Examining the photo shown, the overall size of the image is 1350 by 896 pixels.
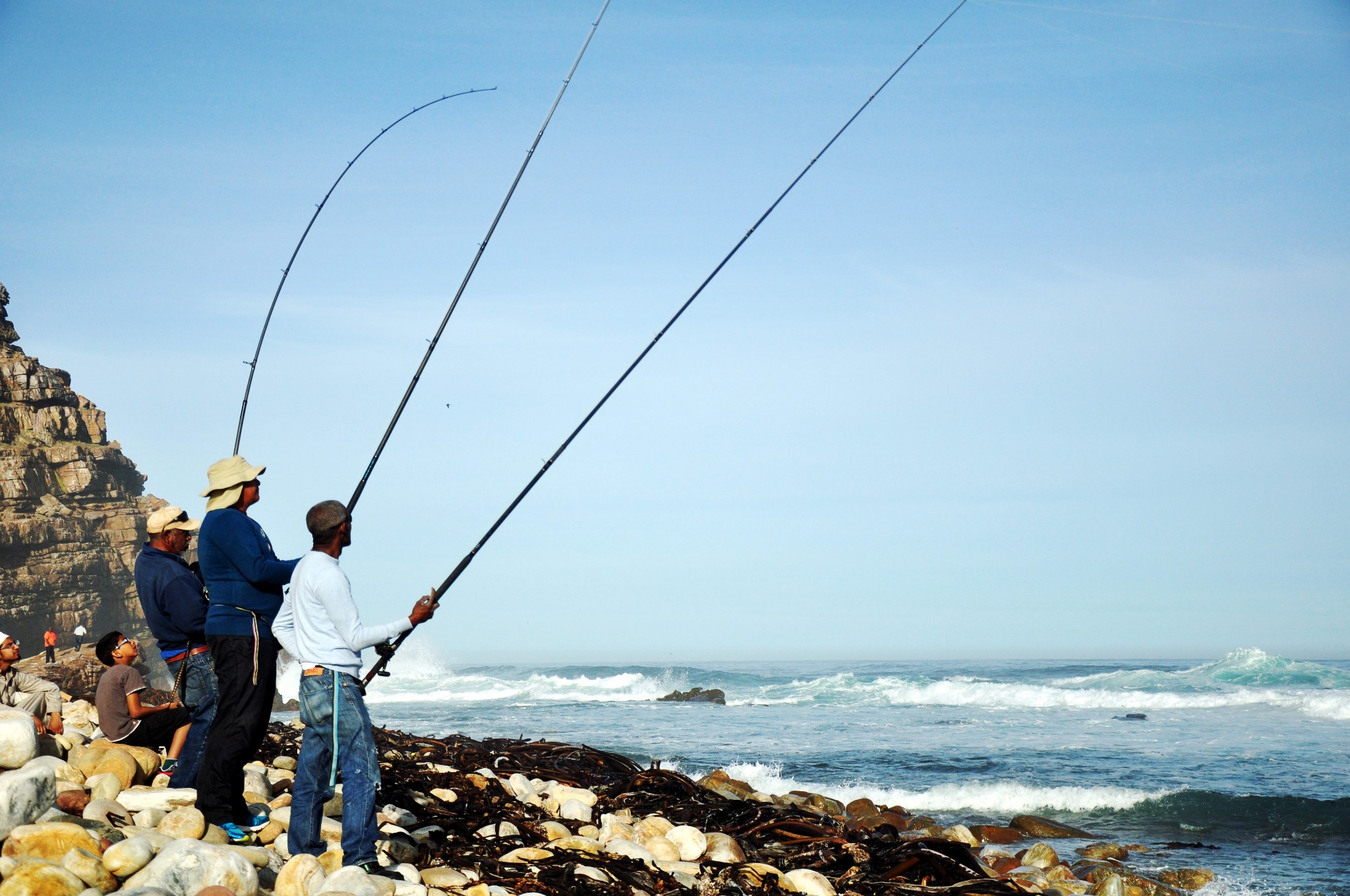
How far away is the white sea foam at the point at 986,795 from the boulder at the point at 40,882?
329 inches

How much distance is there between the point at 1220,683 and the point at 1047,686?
503 centimetres

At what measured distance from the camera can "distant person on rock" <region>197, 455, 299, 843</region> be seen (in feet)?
13.2

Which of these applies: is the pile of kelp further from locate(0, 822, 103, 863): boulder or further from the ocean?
the ocean

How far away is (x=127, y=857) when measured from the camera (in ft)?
10.9

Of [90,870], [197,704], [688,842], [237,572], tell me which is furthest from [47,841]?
[688,842]

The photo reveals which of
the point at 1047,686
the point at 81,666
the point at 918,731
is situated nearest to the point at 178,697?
the point at 918,731

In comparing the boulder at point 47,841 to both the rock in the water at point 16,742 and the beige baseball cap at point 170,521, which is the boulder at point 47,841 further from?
the beige baseball cap at point 170,521

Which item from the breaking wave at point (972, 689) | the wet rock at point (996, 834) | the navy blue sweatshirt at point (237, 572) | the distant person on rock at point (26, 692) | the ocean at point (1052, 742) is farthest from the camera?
the breaking wave at point (972, 689)

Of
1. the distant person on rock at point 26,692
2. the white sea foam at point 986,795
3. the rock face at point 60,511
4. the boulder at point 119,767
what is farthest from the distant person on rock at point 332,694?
the rock face at point 60,511

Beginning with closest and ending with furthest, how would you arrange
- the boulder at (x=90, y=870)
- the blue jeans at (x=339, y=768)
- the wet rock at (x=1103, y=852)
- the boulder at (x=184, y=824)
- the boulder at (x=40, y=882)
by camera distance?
the boulder at (x=40, y=882) < the boulder at (x=90, y=870) < the blue jeans at (x=339, y=768) < the boulder at (x=184, y=824) < the wet rock at (x=1103, y=852)

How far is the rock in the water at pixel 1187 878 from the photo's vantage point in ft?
23.5

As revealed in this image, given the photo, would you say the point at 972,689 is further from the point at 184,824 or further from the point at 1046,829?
the point at 184,824

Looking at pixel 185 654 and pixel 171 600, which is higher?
pixel 171 600

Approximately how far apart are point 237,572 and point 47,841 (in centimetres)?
118
